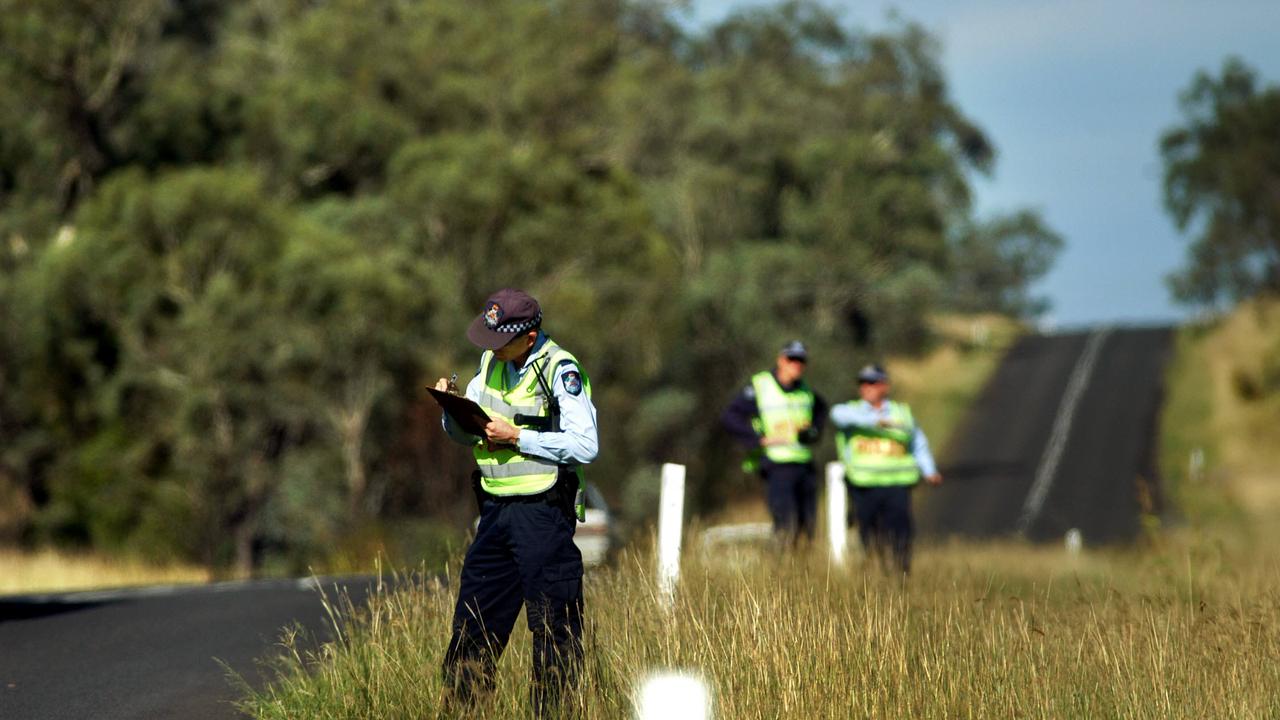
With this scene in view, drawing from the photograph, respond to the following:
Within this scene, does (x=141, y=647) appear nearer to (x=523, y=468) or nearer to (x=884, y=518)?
(x=523, y=468)

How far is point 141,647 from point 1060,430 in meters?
54.1

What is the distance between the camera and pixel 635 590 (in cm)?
849

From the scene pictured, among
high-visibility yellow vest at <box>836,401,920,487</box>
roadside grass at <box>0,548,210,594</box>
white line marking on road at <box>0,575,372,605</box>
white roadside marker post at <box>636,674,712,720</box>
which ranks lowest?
roadside grass at <box>0,548,210,594</box>

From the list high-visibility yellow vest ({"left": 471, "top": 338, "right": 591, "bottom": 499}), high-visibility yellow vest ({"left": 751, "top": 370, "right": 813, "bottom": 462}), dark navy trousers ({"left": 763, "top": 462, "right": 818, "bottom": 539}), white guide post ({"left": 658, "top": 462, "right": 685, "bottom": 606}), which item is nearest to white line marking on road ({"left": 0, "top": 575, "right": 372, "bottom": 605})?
dark navy trousers ({"left": 763, "top": 462, "right": 818, "bottom": 539})

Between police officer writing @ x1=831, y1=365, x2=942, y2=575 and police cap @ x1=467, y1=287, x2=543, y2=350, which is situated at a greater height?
police cap @ x1=467, y1=287, x2=543, y2=350

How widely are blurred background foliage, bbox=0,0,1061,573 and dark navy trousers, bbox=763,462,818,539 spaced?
15865 mm

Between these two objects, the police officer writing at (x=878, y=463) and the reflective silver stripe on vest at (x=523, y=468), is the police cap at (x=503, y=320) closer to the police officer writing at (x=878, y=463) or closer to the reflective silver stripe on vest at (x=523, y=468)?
the reflective silver stripe on vest at (x=523, y=468)

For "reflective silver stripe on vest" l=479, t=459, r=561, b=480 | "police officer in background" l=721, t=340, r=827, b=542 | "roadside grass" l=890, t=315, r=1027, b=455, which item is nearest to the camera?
"reflective silver stripe on vest" l=479, t=459, r=561, b=480

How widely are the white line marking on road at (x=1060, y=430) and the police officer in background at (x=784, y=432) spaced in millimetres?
26771

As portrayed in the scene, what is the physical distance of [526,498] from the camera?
6801 mm

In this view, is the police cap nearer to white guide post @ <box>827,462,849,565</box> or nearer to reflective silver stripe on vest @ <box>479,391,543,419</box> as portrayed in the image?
reflective silver stripe on vest @ <box>479,391,543,419</box>

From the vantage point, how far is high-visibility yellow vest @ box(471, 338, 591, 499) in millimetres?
6777

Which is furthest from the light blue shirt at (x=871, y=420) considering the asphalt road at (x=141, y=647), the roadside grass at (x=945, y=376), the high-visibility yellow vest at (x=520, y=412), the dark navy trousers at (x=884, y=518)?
the roadside grass at (x=945, y=376)

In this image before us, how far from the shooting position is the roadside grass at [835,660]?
6.90 meters
